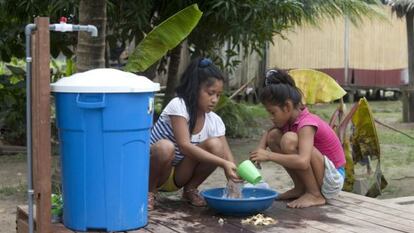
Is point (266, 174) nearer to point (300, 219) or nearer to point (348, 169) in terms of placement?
point (348, 169)

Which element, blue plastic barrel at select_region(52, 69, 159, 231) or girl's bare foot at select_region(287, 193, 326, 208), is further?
girl's bare foot at select_region(287, 193, 326, 208)

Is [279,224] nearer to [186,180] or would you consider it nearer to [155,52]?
[186,180]

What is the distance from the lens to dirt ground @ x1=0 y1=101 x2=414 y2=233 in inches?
232

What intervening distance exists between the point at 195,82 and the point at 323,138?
2.96 feet

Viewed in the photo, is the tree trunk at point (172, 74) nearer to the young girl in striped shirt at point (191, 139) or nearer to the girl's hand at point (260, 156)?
the young girl in striped shirt at point (191, 139)

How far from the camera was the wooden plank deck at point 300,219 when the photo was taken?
3459 millimetres

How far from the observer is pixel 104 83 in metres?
3.16

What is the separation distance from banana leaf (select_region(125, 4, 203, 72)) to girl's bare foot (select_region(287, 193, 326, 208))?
147 centimetres

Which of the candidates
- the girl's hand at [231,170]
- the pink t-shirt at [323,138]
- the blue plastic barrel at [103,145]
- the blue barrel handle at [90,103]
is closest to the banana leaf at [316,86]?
the pink t-shirt at [323,138]

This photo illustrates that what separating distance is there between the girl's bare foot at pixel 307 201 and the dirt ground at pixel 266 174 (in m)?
0.90

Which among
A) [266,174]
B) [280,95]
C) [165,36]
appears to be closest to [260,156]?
[280,95]

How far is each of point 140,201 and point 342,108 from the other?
10.1ft

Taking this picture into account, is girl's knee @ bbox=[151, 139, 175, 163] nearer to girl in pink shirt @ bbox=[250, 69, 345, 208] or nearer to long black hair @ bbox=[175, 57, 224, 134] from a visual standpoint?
long black hair @ bbox=[175, 57, 224, 134]

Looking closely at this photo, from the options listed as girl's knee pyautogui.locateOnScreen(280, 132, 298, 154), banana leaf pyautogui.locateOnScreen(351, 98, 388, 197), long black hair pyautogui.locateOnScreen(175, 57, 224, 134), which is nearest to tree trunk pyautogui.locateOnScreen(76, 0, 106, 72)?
long black hair pyautogui.locateOnScreen(175, 57, 224, 134)
